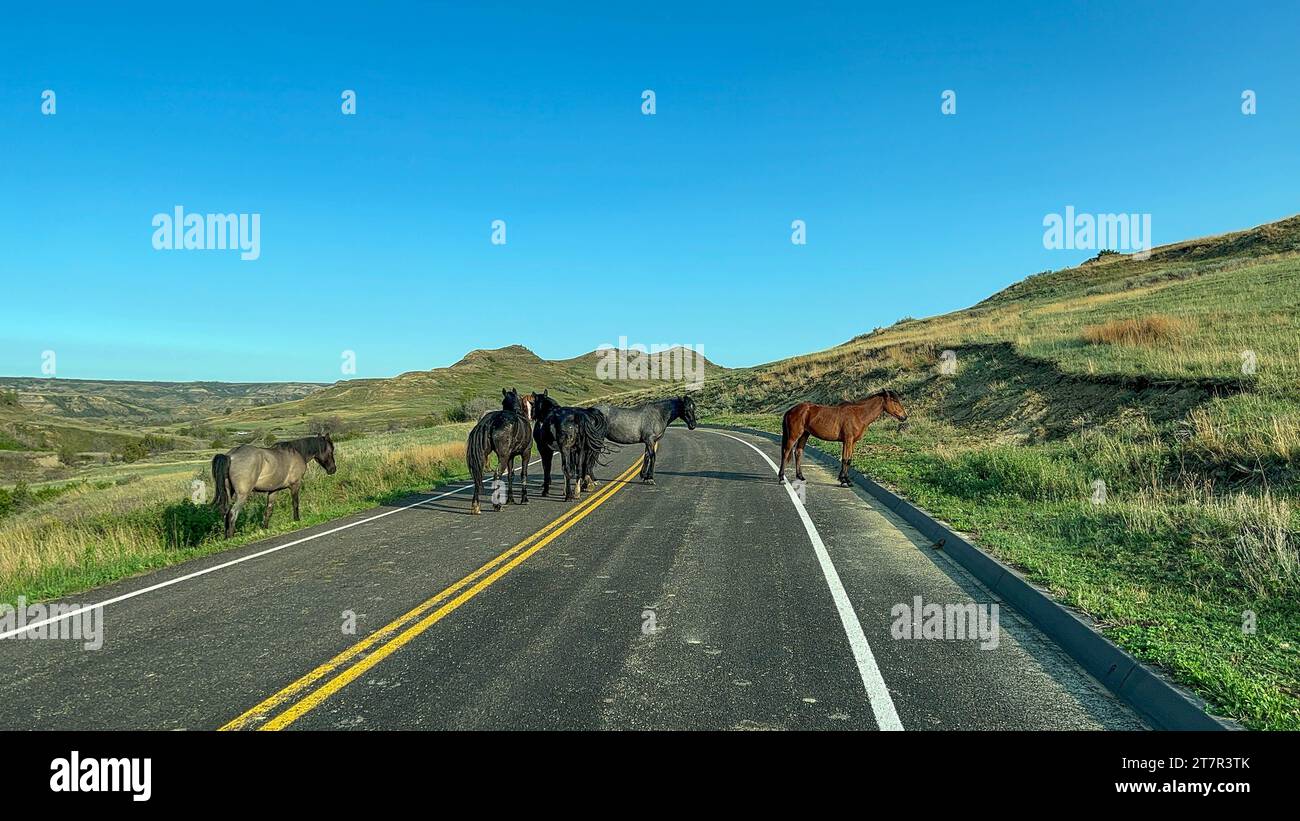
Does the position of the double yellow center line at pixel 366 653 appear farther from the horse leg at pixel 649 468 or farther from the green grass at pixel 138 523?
the horse leg at pixel 649 468

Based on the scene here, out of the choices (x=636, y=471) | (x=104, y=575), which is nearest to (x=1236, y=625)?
(x=104, y=575)

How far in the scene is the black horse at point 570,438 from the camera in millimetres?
14227

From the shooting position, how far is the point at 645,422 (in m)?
16.8

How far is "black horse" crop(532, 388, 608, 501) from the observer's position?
14227mm

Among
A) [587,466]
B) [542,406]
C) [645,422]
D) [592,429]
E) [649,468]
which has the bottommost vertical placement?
[649,468]

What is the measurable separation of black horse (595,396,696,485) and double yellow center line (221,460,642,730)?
6.99m

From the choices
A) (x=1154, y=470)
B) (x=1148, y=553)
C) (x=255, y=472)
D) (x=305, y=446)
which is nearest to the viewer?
(x=1148, y=553)

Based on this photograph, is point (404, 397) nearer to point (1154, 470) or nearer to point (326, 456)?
point (326, 456)

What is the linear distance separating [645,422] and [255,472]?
8476 mm

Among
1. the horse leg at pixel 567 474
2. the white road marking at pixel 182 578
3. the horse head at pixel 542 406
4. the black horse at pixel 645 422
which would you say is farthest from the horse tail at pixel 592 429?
the white road marking at pixel 182 578

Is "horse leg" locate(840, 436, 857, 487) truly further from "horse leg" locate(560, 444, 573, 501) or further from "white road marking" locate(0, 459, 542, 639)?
"white road marking" locate(0, 459, 542, 639)

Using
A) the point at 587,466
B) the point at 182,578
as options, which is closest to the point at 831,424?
the point at 587,466

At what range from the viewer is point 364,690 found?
479cm
